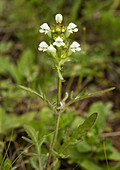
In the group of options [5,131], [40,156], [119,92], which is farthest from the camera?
[119,92]

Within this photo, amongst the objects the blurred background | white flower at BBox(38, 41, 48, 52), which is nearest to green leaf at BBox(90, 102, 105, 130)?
the blurred background

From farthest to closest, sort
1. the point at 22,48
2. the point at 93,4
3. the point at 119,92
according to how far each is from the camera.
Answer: the point at 93,4 < the point at 22,48 < the point at 119,92

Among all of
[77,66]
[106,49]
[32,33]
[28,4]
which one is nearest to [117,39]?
[106,49]

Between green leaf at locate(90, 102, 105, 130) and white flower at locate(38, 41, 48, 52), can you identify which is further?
green leaf at locate(90, 102, 105, 130)

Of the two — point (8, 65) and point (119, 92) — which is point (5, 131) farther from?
point (119, 92)

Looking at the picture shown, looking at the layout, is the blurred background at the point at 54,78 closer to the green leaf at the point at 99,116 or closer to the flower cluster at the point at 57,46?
the green leaf at the point at 99,116

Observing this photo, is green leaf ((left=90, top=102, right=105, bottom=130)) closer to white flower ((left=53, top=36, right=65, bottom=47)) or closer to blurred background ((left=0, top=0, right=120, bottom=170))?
blurred background ((left=0, top=0, right=120, bottom=170))

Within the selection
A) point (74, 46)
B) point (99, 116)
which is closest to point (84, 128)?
point (74, 46)

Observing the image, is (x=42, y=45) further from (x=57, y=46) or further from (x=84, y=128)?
(x=84, y=128)
